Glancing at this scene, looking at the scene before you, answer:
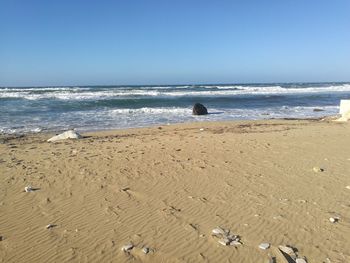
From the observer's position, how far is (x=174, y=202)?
550 cm

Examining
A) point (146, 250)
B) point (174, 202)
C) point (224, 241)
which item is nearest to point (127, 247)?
point (146, 250)

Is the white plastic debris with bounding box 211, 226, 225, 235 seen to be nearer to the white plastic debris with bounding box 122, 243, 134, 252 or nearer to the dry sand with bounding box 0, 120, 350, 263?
the dry sand with bounding box 0, 120, 350, 263

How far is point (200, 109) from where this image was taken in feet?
67.6

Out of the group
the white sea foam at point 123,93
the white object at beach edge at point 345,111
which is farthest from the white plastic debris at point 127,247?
the white sea foam at point 123,93

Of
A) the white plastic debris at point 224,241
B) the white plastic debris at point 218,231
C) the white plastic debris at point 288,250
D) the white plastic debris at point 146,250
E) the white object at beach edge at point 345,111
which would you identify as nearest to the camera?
the white plastic debris at point 288,250

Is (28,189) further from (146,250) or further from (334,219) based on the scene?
(334,219)

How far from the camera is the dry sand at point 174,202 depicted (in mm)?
4141

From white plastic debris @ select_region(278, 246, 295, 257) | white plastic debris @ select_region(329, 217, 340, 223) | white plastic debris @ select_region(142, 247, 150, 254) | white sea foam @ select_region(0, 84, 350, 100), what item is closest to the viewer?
white plastic debris @ select_region(278, 246, 295, 257)

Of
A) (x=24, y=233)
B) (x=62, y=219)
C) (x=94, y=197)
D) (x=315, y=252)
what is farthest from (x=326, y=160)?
(x=24, y=233)

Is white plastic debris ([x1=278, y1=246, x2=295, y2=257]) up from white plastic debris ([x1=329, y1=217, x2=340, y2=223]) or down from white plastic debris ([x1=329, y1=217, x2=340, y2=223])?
down

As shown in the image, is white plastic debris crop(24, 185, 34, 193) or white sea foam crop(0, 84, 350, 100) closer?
white plastic debris crop(24, 185, 34, 193)

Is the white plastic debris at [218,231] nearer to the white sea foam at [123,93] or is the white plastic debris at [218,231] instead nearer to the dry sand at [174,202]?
the dry sand at [174,202]

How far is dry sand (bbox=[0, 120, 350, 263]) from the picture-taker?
13.6 ft

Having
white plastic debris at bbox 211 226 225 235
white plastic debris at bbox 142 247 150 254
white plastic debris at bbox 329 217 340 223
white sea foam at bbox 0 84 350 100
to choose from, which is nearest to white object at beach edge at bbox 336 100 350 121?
white plastic debris at bbox 329 217 340 223
